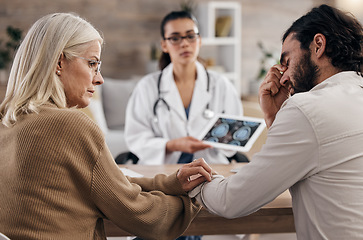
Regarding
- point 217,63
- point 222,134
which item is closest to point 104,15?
point 217,63

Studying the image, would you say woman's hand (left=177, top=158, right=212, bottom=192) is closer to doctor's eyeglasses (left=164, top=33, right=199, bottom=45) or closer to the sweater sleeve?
the sweater sleeve

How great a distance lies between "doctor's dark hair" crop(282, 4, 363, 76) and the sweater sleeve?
2.04 feet

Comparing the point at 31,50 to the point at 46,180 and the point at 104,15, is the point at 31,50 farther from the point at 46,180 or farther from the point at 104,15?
the point at 104,15

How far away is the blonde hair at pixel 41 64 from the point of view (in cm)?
122

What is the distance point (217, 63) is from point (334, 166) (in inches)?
173

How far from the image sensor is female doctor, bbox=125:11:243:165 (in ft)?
8.25

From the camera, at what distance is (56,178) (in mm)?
1131

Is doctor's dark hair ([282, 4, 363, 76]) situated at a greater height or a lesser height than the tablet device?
greater

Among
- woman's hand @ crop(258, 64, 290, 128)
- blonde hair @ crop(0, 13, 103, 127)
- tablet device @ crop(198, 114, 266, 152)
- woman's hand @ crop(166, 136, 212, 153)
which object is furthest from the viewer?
woman's hand @ crop(166, 136, 212, 153)

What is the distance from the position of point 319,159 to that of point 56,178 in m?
0.67

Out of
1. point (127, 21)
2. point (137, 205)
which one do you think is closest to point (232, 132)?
point (137, 205)

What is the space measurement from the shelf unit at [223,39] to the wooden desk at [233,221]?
118 inches

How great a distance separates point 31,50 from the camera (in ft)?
4.10

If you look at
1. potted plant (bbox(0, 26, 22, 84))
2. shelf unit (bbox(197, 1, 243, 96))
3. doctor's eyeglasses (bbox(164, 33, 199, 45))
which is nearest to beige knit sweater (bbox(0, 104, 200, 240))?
doctor's eyeglasses (bbox(164, 33, 199, 45))
